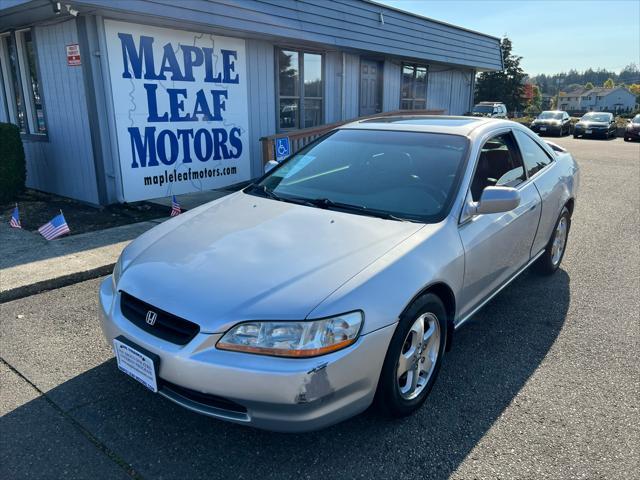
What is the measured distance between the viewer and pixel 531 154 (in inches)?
168

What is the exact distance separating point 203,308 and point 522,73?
5947 cm

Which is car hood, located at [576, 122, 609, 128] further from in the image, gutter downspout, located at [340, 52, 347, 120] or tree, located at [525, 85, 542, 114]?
tree, located at [525, 85, 542, 114]

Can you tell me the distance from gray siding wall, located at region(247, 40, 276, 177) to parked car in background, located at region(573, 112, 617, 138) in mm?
23091

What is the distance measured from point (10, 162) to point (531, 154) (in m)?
7.08

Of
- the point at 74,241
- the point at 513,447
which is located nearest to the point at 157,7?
the point at 74,241

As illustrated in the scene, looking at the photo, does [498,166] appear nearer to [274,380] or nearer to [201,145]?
[274,380]

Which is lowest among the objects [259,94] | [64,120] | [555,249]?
[555,249]

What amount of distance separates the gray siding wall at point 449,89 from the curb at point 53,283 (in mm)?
12165

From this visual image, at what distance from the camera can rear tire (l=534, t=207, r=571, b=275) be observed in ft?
15.4

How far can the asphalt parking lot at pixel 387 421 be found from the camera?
2.35 m

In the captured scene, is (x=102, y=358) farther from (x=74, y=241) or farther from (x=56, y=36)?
(x=56, y=36)

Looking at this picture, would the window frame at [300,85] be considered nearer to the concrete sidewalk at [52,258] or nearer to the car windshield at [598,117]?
the concrete sidewalk at [52,258]

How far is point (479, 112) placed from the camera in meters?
28.1

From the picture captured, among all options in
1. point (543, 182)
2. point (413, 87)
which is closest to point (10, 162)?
point (543, 182)
